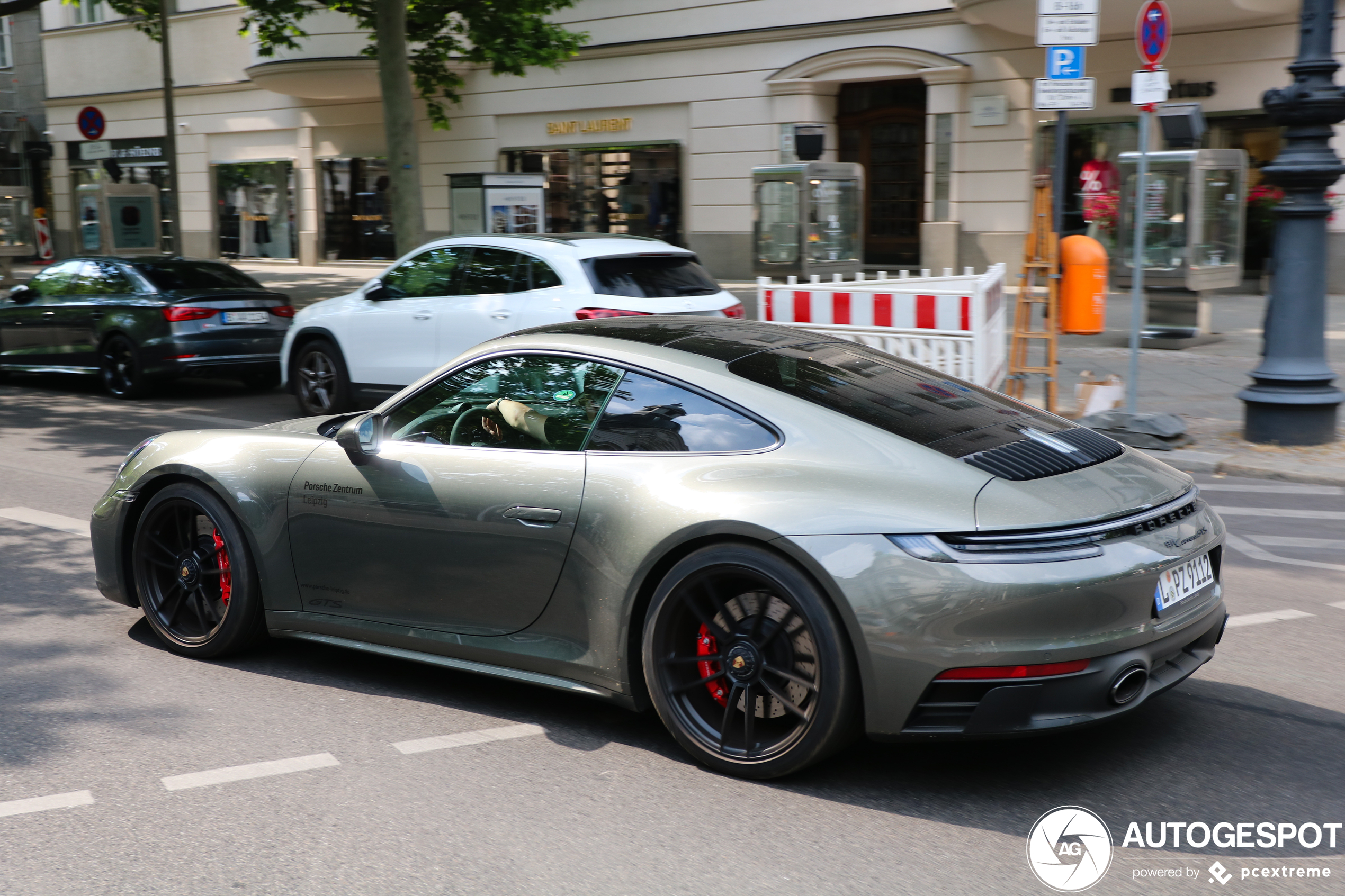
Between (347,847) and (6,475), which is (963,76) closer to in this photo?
(6,475)

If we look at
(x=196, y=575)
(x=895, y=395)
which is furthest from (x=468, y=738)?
(x=895, y=395)

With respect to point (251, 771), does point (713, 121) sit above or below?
above

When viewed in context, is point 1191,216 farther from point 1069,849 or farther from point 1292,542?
point 1069,849

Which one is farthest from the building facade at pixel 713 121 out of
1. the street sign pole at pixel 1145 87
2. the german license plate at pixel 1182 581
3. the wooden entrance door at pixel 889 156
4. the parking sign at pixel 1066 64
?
the german license plate at pixel 1182 581

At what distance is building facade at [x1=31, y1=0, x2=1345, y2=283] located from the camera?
755 inches

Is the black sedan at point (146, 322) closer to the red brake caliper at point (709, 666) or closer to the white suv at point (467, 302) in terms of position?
the white suv at point (467, 302)

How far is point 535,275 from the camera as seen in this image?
976cm

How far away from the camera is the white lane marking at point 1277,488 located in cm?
802

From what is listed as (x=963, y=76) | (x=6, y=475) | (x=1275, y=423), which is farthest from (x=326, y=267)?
(x=1275, y=423)

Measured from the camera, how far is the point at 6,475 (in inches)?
344

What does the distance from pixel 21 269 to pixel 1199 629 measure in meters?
36.4

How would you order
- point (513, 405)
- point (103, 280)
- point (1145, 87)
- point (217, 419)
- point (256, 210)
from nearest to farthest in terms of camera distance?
1. point (513, 405)
2. point (1145, 87)
3. point (217, 419)
4. point (103, 280)
5. point (256, 210)

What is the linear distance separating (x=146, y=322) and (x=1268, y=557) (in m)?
9.84

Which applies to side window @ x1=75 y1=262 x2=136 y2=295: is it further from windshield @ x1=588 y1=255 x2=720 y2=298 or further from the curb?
the curb
